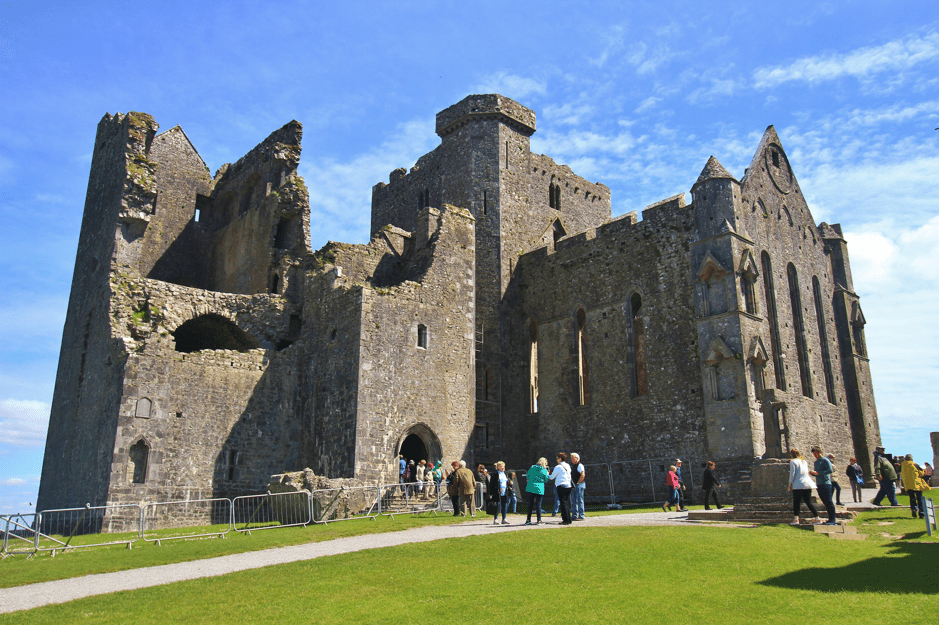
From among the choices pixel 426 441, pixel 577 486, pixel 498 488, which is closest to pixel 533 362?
pixel 426 441

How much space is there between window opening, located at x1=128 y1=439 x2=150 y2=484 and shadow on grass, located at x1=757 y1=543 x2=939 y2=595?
1766 cm

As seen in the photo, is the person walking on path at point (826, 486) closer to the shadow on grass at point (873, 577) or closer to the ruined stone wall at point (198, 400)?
the shadow on grass at point (873, 577)

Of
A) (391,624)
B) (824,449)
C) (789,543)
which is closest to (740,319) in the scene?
(824,449)

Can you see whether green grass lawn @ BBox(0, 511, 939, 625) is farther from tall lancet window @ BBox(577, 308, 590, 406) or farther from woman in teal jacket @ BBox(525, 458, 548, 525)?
tall lancet window @ BBox(577, 308, 590, 406)

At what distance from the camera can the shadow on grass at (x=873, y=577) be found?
7.73m

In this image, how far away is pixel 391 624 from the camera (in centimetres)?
680

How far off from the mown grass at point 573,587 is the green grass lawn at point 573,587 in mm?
19

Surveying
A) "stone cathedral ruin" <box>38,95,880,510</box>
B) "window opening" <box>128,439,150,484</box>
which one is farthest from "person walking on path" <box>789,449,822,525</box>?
"window opening" <box>128,439,150,484</box>

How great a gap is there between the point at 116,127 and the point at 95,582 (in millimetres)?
22049

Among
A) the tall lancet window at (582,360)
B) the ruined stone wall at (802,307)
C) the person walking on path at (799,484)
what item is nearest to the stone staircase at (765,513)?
the person walking on path at (799,484)

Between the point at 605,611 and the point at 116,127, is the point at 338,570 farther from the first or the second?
the point at 116,127

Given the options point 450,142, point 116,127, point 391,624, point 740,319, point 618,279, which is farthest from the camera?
point 450,142

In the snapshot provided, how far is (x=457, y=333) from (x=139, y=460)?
10.7 m

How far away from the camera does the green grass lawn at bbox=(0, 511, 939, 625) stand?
700cm
